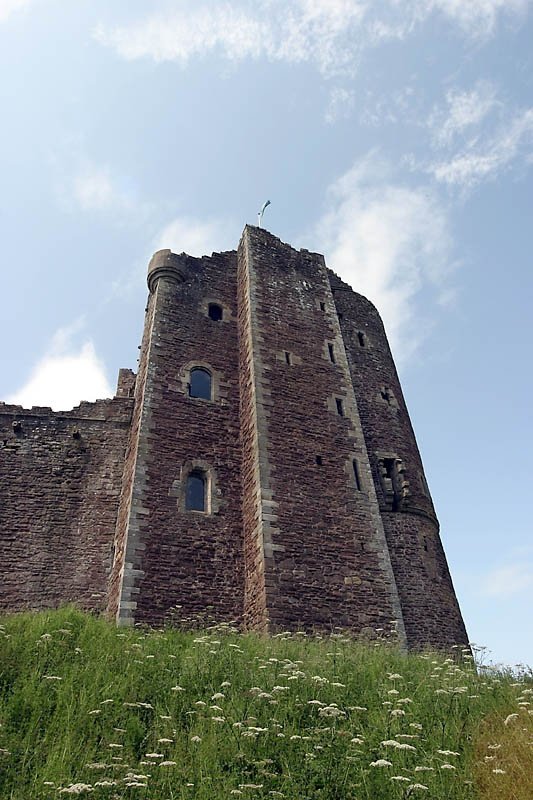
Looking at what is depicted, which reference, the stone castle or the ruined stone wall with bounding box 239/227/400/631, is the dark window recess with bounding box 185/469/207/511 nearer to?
the stone castle

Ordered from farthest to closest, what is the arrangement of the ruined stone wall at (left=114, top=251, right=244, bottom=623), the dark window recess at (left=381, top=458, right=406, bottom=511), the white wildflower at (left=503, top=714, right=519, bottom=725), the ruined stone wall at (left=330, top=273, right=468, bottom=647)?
the dark window recess at (left=381, top=458, right=406, bottom=511) < the ruined stone wall at (left=330, top=273, right=468, bottom=647) < the ruined stone wall at (left=114, top=251, right=244, bottom=623) < the white wildflower at (left=503, top=714, right=519, bottom=725)

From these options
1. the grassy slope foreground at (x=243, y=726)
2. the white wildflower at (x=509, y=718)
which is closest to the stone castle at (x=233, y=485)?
the grassy slope foreground at (x=243, y=726)

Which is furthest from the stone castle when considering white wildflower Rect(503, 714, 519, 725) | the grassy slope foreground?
white wildflower Rect(503, 714, 519, 725)

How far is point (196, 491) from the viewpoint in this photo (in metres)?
15.1

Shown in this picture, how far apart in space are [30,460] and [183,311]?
20.5 feet

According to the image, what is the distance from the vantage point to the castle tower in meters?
13.2

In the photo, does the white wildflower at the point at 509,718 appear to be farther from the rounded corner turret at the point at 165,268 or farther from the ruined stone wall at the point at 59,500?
the rounded corner turret at the point at 165,268

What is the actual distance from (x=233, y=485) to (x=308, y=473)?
77.7 inches

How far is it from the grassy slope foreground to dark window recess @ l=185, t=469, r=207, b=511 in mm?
6007

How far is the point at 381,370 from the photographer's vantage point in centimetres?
2066

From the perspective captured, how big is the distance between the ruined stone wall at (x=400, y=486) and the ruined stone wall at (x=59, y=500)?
733cm

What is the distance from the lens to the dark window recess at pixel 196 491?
14758mm

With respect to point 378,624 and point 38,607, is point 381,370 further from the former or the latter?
point 38,607

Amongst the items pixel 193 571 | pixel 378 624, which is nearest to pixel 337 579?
pixel 378 624
